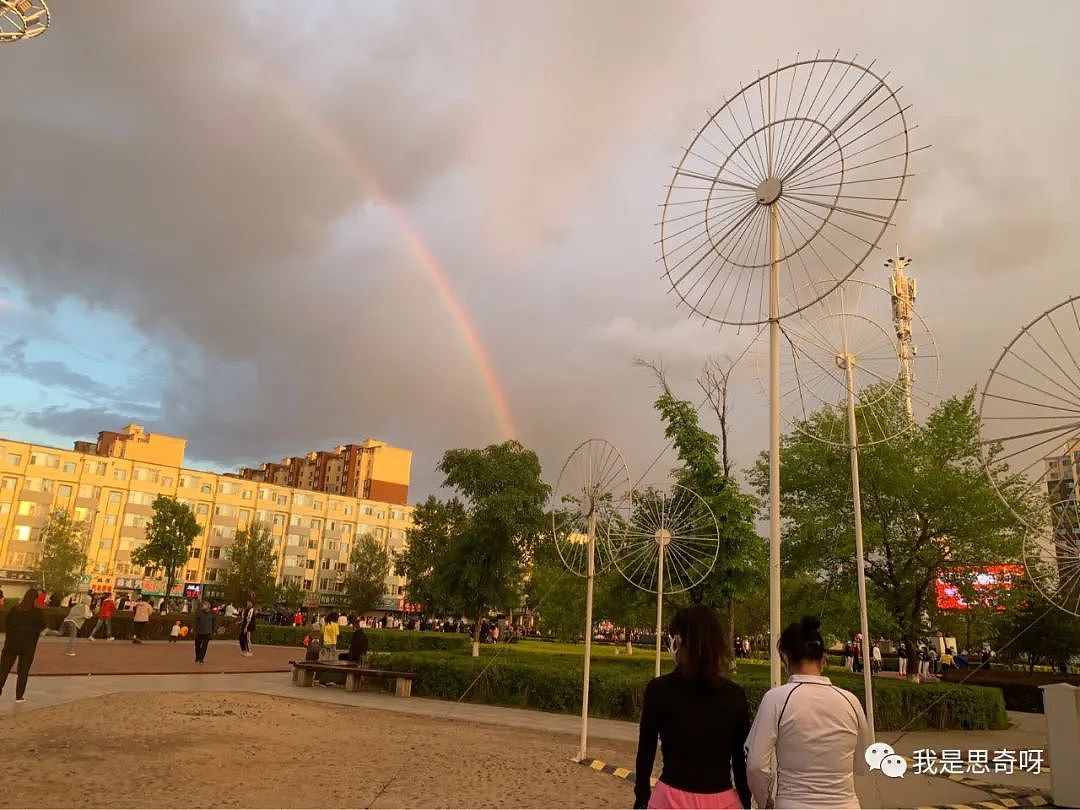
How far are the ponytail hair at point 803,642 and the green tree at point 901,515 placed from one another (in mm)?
23270

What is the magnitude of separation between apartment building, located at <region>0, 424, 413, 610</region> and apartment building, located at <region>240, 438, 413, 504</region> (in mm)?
5625

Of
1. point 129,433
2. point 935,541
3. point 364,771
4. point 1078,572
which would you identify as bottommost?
point 364,771

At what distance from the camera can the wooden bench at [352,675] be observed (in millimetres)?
20781

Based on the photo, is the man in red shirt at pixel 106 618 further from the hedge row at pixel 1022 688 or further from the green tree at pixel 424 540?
the hedge row at pixel 1022 688

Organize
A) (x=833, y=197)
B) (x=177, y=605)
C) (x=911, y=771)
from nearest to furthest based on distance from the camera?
1. (x=833, y=197)
2. (x=911, y=771)
3. (x=177, y=605)

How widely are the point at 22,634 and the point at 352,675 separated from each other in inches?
362

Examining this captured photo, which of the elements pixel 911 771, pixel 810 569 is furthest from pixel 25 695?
pixel 810 569

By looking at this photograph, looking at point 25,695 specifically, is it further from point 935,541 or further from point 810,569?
point 935,541

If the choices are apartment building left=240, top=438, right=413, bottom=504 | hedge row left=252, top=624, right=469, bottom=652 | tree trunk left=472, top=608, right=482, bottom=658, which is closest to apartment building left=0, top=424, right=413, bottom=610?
apartment building left=240, top=438, right=413, bottom=504

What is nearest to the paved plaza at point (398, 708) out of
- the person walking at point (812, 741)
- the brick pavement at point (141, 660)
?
the brick pavement at point (141, 660)

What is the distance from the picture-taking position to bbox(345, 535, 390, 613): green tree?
90.9 m

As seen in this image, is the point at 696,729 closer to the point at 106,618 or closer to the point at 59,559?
the point at 106,618

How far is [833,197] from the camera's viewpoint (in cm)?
916

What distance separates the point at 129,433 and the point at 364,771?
11388 cm
